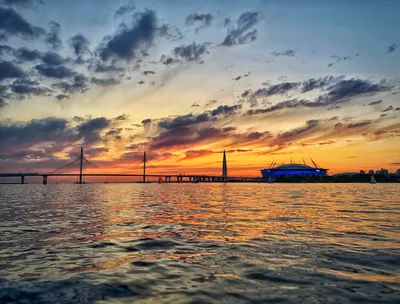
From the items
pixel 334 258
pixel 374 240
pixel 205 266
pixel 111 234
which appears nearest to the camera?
pixel 205 266

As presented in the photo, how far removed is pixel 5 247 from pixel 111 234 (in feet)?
16.2

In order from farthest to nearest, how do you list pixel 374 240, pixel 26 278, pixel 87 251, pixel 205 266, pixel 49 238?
pixel 49 238, pixel 374 240, pixel 87 251, pixel 205 266, pixel 26 278

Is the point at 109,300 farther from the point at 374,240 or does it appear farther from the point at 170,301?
the point at 374,240

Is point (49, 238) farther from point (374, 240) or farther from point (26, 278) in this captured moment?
point (374, 240)

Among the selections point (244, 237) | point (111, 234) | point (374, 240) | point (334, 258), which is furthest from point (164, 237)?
point (374, 240)

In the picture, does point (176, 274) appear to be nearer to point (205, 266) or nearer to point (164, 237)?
point (205, 266)

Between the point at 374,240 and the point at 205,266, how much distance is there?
29.8 feet

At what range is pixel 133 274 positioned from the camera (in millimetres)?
9219

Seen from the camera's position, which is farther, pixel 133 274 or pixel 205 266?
pixel 205 266

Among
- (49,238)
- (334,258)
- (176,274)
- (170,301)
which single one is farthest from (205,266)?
(49,238)

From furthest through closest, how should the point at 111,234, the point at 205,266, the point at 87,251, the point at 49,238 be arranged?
the point at 111,234 → the point at 49,238 → the point at 87,251 → the point at 205,266

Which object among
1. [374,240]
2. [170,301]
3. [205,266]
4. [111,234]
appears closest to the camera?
[170,301]

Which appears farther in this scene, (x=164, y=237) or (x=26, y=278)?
(x=164, y=237)

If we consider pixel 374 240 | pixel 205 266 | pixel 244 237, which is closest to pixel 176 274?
pixel 205 266
